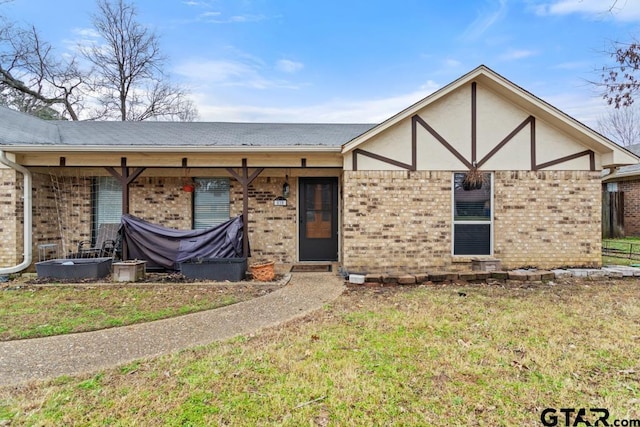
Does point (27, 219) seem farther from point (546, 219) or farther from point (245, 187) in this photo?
point (546, 219)

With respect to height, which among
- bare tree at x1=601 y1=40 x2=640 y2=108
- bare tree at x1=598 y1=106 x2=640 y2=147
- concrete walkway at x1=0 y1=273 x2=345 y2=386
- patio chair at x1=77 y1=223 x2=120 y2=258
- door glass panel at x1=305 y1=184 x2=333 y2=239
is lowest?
concrete walkway at x1=0 y1=273 x2=345 y2=386

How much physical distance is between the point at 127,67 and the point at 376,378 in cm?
2442

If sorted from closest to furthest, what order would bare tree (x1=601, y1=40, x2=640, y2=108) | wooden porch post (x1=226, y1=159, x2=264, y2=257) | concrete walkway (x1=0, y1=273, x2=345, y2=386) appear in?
concrete walkway (x1=0, y1=273, x2=345, y2=386) < wooden porch post (x1=226, y1=159, x2=264, y2=257) < bare tree (x1=601, y1=40, x2=640, y2=108)

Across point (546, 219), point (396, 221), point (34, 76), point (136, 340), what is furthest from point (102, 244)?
point (34, 76)

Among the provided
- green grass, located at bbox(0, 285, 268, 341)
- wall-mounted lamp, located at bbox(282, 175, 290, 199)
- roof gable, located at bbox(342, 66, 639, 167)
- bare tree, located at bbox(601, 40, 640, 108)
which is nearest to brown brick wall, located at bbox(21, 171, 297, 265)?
wall-mounted lamp, located at bbox(282, 175, 290, 199)

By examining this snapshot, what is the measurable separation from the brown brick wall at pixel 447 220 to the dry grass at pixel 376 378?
2.65m

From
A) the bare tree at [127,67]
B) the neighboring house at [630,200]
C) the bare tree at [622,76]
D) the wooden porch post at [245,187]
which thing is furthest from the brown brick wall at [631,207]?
the bare tree at [127,67]

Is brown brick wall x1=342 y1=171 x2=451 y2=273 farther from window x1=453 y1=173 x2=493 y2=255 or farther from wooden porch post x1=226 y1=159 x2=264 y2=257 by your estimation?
wooden porch post x1=226 y1=159 x2=264 y2=257

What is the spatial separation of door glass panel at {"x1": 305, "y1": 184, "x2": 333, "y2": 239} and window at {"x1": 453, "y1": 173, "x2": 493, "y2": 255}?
317 centimetres

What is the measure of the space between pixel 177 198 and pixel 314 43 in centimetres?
955

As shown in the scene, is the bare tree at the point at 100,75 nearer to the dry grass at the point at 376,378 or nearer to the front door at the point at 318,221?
the front door at the point at 318,221

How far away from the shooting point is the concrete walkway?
3.21 m

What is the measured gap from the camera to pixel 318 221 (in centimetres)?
893

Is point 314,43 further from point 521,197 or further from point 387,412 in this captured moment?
point 387,412
